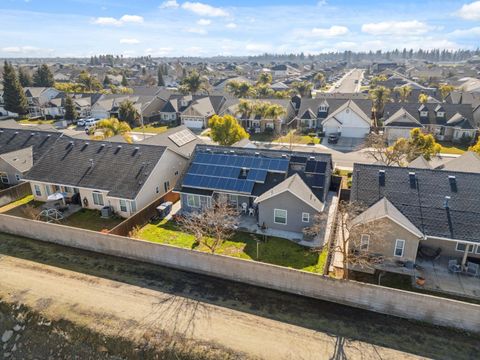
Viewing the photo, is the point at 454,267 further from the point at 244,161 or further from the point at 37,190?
the point at 37,190

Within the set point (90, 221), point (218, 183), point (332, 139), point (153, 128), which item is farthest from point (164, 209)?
point (153, 128)

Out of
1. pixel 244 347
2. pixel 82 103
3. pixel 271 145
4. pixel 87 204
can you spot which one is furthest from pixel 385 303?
pixel 82 103

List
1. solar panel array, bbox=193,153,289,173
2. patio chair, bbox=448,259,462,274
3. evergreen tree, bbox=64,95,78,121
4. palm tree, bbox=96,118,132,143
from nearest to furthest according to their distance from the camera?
patio chair, bbox=448,259,462,274
solar panel array, bbox=193,153,289,173
palm tree, bbox=96,118,132,143
evergreen tree, bbox=64,95,78,121

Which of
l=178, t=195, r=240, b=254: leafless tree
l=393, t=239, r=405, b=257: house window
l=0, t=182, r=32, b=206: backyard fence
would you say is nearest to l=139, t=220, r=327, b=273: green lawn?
l=178, t=195, r=240, b=254: leafless tree

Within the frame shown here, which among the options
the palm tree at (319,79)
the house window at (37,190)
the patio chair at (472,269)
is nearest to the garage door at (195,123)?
the house window at (37,190)

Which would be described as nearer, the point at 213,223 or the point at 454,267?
the point at 454,267

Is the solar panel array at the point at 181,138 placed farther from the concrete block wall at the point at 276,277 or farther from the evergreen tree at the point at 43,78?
the evergreen tree at the point at 43,78

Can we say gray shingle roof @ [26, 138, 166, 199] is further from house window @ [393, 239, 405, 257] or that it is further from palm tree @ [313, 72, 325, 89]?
palm tree @ [313, 72, 325, 89]
